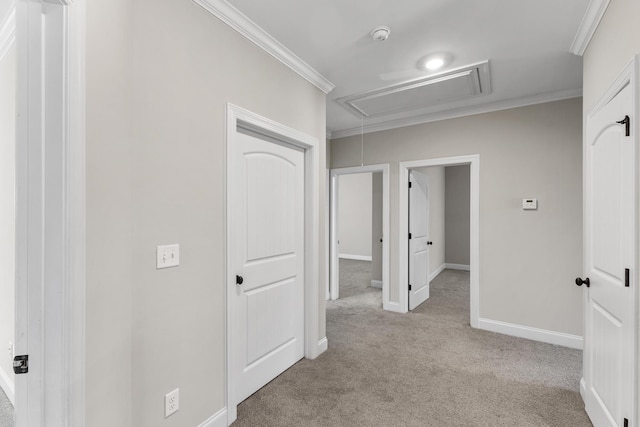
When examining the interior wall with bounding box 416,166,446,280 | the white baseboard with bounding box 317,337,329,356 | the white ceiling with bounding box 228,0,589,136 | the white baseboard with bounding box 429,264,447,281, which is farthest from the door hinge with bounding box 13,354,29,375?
the white baseboard with bounding box 429,264,447,281

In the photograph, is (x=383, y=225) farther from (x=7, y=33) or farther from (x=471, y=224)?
(x=7, y=33)

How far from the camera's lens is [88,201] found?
1168 millimetres

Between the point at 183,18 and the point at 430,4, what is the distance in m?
1.46

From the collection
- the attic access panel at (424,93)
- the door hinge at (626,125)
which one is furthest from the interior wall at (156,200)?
the door hinge at (626,125)

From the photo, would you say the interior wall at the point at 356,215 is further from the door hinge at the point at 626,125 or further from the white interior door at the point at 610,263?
the door hinge at the point at 626,125

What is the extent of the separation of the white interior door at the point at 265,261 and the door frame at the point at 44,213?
3.00 feet

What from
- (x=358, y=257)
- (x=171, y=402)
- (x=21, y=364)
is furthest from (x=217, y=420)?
(x=358, y=257)

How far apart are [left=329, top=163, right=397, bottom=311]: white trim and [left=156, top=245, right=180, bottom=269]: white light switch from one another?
9.79 ft

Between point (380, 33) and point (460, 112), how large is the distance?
1979 millimetres

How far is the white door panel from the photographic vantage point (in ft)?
4.77

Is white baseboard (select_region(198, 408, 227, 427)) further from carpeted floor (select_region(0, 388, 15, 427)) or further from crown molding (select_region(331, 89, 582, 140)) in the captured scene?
crown molding (select_region(331, 89, 582, 140))

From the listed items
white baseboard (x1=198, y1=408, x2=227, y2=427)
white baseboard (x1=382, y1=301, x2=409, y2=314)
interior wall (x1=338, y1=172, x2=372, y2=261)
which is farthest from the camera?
interior wall (x1=338, y1=172, x2=372, y2=261)

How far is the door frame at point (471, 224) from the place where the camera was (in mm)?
3490

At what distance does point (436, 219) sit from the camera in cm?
664
